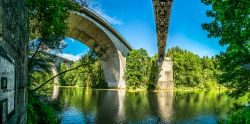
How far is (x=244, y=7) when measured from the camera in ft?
33.1

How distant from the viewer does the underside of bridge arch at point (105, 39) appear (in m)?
53.8

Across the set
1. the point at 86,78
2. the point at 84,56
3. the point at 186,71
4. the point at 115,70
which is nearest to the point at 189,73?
the point at 186,71

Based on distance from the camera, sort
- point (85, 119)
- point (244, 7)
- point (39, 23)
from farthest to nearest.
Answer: point (85, 119) < point (39, 23) < point (244, 7)

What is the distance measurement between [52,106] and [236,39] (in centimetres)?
984

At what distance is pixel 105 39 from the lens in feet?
206

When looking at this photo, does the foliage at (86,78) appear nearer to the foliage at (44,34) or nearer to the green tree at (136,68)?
the green tree at (136,68)

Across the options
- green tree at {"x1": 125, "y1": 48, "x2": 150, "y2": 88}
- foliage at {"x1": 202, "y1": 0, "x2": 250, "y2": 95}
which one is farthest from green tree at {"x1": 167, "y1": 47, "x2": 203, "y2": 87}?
foliage at {"x1": 202, "y1": 0, "x2": 250, "y2": 95}

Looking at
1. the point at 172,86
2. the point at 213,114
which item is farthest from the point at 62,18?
the point at 172,86

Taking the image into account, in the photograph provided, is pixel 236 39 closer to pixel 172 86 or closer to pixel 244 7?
pixel 244 7

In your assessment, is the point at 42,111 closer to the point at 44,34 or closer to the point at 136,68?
the point at 44,34

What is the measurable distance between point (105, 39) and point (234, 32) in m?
52.4

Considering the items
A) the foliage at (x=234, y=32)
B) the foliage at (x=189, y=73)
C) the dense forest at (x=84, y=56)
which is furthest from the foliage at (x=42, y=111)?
the foliage at (x=189, y=73)

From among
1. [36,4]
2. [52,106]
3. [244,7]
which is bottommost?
[52,106]

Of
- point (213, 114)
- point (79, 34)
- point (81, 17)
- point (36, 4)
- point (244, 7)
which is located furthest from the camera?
point (79, 34)
